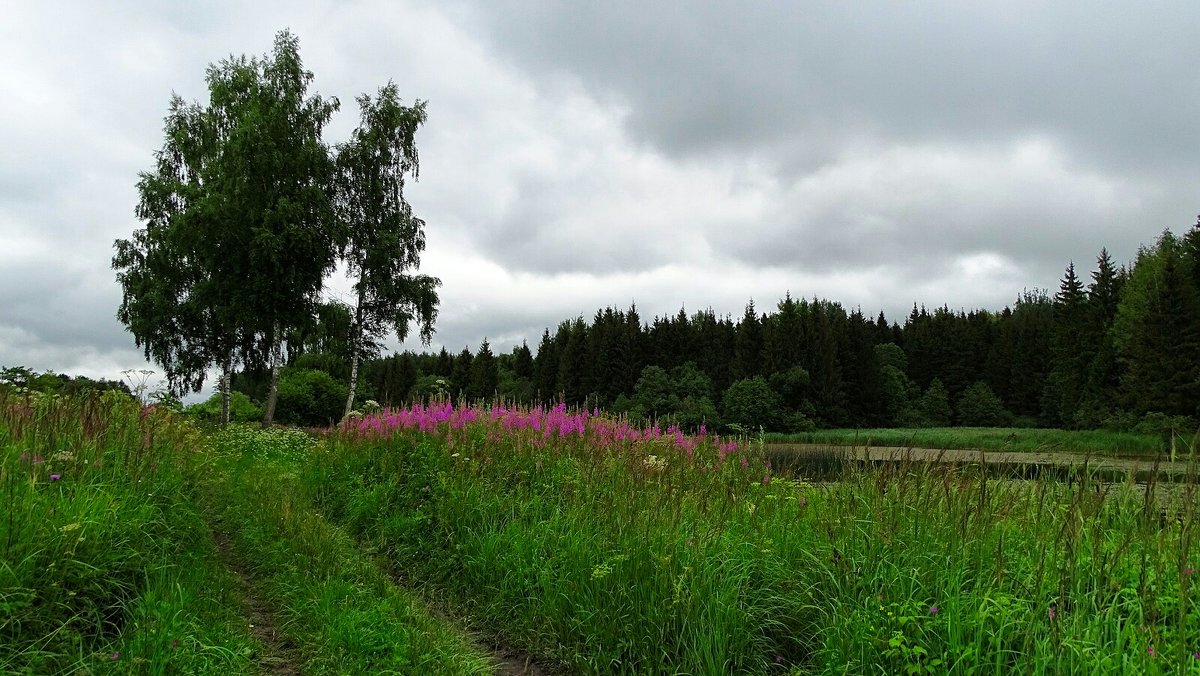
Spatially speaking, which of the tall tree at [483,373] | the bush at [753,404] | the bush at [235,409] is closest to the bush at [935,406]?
the bush at [753,404]

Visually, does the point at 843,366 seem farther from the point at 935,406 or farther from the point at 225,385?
the point at 225,385

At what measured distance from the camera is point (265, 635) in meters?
4.24

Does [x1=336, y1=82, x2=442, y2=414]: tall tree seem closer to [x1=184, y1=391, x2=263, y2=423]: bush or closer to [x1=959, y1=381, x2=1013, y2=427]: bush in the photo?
[x1=184, y1=391, x2=263, y2=423]: bush

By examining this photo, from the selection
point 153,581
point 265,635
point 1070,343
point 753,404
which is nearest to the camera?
point 153,581

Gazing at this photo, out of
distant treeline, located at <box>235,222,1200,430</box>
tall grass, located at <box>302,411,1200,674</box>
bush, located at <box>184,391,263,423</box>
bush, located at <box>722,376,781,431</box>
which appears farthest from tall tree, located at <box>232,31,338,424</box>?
bush, located at <box>722,376,781,431</box>

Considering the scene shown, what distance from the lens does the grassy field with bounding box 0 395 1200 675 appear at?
114 inches

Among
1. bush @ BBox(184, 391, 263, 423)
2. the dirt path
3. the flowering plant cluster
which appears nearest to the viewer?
the dirt path

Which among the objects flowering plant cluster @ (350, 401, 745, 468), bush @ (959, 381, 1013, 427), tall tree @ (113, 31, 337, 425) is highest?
tall tree @ (113, 31, 337, 425)

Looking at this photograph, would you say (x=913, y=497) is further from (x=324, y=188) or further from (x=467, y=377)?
(x=467, y=377)

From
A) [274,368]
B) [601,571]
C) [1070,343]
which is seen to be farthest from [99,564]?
[1070,343]

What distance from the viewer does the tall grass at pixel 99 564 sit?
309 cm

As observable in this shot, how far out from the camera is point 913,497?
13.9ft

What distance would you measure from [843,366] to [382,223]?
185ft

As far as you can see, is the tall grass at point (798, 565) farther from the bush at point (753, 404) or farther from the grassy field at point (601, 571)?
the bush at point (753, 404)
